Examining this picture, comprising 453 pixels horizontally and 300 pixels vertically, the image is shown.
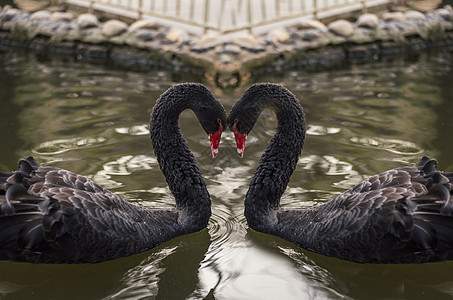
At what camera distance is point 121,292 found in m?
4.07

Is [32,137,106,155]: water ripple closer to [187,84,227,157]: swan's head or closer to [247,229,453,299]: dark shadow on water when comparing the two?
[187,84,227,157]: swan's head

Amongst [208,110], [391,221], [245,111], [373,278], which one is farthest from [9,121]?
[391,221]

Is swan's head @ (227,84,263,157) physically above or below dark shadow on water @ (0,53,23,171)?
above

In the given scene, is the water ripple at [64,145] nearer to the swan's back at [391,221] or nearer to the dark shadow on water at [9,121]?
the dark shadow on water at [9,121]

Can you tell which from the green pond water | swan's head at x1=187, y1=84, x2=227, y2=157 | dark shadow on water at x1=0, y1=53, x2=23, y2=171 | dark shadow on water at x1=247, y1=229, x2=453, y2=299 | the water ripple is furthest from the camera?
the water ripple

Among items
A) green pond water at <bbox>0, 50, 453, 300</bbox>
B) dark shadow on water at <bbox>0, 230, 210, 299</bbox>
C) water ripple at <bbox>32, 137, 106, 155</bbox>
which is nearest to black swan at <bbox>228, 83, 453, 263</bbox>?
green pond water at <bbox>0, 50, 453, 300</bbox>

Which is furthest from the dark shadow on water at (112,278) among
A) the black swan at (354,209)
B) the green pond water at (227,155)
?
the black swan at (354,209)

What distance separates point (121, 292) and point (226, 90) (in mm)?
5150

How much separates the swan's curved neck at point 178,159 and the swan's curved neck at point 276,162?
0.32 metres

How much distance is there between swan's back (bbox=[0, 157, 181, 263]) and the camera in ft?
12.9

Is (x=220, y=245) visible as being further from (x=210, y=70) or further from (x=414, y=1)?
(x=414, y=1)

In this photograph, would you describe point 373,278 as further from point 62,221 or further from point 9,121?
point 9,121

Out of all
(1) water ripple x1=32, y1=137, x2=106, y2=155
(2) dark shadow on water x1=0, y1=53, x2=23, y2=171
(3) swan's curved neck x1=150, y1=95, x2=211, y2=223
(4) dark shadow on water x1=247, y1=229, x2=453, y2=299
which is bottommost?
(4) dark shadow on water x1=247, y1=229, x2=453, y2=299

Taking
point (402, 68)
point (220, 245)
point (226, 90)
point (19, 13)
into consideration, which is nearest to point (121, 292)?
point (220, 245)
